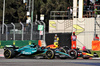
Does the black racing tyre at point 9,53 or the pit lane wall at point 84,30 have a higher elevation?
the pit lane wall at point 84,30

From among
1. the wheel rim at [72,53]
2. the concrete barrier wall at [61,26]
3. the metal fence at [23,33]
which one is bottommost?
the wheel rim at [72,53]

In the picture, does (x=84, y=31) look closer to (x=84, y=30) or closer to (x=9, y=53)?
(x=84, y=30)

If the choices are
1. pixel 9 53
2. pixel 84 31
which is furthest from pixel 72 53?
pixel 84 31

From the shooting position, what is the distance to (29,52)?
15.0 meters

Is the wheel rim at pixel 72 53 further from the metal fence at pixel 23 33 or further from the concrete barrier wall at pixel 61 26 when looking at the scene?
the concrete barrier wall at pixel 61 26

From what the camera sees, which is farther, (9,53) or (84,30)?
(84,30)

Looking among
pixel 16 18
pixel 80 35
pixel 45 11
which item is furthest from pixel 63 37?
pixel 16 18

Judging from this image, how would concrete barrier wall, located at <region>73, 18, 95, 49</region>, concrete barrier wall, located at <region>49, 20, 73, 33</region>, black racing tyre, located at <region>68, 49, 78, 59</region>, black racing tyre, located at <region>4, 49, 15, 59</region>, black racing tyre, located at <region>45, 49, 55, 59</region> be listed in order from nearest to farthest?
black racing tyre, located at <region>45, 49, 55, 59</region>, black racing tyre, located at <region>4, 49, 15, 59</region>, black racing tyre, located at <region>68, 49, 78, 59</region>, concrete barrier wall, located at <region>73, 18, 95, 49</region>, concrete barrier wall, located at <region>49, 20, 73, 33</region>

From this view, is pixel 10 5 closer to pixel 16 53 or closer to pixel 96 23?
pixel 96 23

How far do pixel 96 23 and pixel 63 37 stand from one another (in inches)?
134

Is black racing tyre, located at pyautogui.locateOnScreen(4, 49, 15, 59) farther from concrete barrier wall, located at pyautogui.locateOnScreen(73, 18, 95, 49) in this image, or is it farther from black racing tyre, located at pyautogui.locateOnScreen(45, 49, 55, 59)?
concrete barrier wall, located at pyautogui.locateOnScreen(73, 18, 95, 49)

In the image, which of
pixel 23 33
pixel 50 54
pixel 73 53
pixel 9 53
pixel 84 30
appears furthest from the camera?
pixel 23 33

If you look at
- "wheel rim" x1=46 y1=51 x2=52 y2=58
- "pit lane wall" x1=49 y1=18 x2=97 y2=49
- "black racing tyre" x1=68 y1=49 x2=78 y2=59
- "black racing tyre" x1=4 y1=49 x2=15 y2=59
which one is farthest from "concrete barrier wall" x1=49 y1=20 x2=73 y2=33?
"black racing tyre" x1=4 y1=49 x2=15 y2=59

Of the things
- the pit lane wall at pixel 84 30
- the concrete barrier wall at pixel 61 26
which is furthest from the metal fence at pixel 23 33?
the pit lane wall at pixel 84 30
